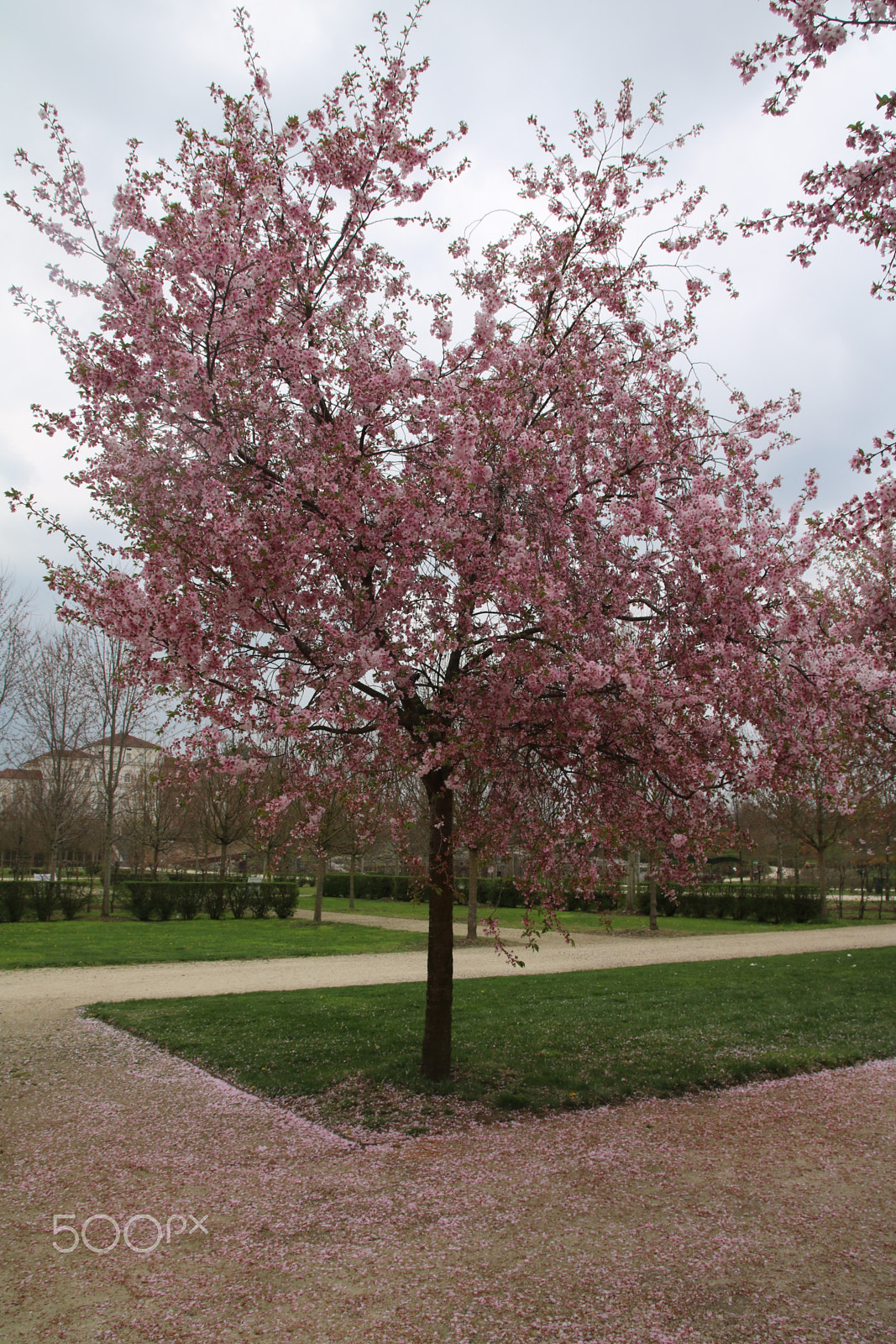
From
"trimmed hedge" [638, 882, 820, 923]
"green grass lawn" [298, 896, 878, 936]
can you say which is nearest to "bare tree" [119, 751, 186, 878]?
"green grass lawn" [298, 896, 878, 936]

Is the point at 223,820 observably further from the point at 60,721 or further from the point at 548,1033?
the point at 548,1033

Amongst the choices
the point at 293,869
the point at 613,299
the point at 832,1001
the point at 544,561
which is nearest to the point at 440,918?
the point at 544,561

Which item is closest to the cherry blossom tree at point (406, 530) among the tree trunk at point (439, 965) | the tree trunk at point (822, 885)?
the tree trunk at point (439, 965)

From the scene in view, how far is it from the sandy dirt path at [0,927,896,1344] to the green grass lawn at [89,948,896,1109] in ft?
1.83

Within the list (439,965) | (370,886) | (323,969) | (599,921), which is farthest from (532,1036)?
(370,886)

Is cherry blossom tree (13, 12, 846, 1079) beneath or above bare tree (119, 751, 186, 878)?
above

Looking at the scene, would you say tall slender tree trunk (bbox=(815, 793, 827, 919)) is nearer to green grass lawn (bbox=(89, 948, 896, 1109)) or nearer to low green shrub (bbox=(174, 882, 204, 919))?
green grass lawn (bbox=(89, 948, 896, 1109))

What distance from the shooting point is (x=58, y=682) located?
80.8 ft

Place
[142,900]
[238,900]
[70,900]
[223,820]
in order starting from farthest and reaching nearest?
1. [223,820]
2. [238,900]
3. [142,900]
4. [70,900]

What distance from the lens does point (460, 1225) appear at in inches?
175

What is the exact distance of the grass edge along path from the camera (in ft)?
23.3

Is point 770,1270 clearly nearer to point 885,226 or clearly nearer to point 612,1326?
point 612,1326

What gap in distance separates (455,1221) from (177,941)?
1678 centimetres

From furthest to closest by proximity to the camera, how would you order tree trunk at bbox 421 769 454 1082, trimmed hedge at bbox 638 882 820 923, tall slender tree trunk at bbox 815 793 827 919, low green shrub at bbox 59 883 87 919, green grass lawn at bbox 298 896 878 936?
trimmed hedge at bbox 638 882 820 923 < tall slender tree trunk at bbox 815 793 827 919 < green grass lawn at bbox 298 896 878 936 < low green shrub at bbox 59 883 87 919 < tree trunk at bbox 421 769 454 1082
